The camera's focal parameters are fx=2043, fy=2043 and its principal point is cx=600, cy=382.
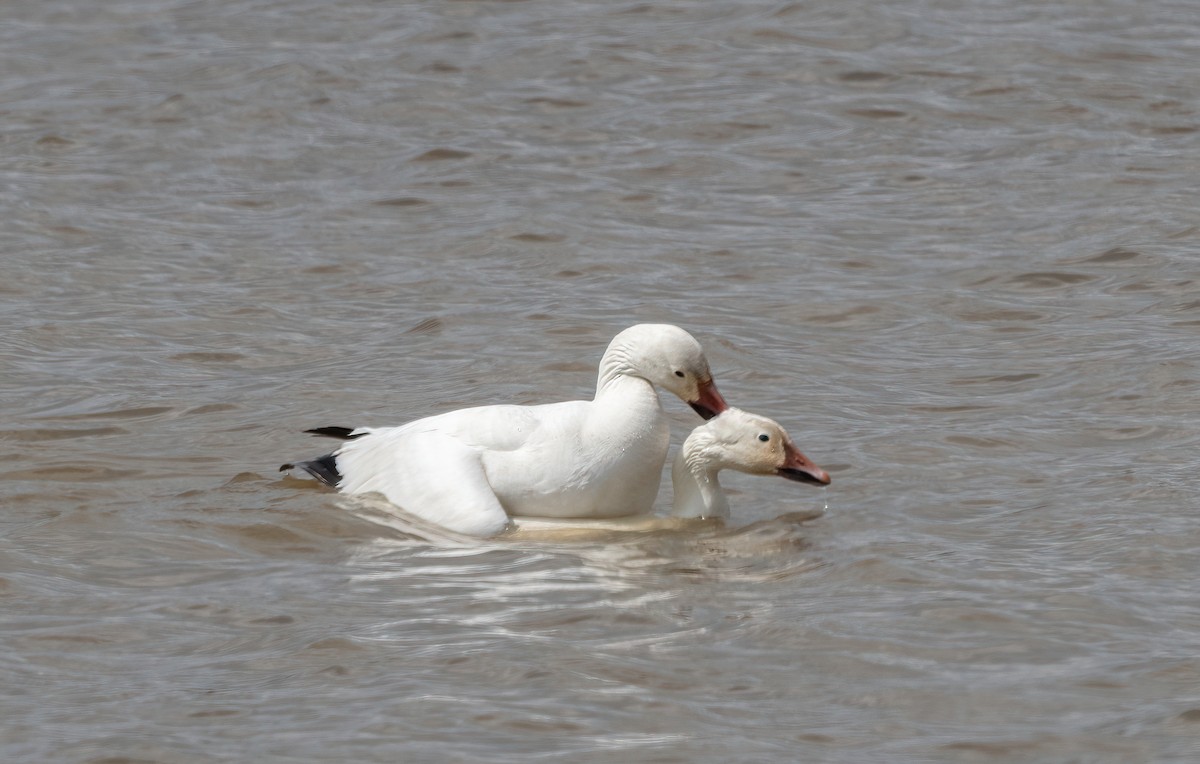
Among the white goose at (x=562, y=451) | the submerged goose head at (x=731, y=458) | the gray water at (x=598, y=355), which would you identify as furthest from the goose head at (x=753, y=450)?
the gray water at (x=598, y=355)

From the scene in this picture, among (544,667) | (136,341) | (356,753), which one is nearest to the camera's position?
(356,753)

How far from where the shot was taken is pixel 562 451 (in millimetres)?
8750

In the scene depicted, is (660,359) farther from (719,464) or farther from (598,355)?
(598,355)

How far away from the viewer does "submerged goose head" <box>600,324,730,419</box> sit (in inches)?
351

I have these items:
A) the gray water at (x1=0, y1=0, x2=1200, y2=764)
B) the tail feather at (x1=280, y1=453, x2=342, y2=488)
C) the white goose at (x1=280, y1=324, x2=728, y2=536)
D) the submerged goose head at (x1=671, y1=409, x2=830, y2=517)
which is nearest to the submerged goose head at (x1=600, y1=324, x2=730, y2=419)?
the white goose at (x1=280, y1=324, x2=728, y2=536)

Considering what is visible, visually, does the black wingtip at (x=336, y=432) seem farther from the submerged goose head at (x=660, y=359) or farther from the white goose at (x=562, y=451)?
the submerged goose head at (x=660, y=359)

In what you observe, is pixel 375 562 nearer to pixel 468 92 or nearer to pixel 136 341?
pixel 136 341

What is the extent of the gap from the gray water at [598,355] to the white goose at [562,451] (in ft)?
0.78

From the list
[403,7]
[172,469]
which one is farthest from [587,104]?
[172,469]

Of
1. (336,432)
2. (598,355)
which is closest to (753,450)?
(336,432)

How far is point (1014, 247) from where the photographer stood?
13461 mm

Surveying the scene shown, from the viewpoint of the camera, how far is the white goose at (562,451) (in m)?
8.74

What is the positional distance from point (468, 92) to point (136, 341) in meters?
5.84

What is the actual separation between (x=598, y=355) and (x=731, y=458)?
2.89 m
